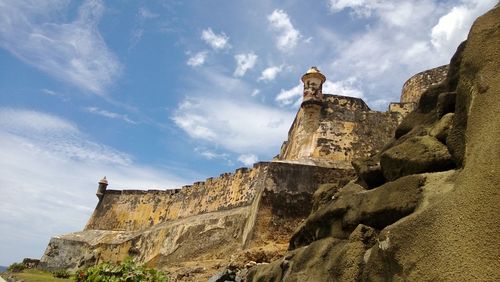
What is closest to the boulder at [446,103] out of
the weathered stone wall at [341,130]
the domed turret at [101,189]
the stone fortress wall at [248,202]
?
the stone fortress wall at [248,202]

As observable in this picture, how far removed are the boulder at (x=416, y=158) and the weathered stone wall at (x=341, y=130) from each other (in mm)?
6919

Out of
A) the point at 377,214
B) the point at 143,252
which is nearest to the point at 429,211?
the point at 377,214

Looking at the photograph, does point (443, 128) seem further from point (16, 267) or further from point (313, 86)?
point (16, 267)

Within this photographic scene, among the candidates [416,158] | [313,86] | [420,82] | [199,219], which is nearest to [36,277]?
[199,219]

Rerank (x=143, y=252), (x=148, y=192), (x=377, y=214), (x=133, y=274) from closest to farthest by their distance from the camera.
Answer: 1. (x=377, y=214)
2. (x=133, y=274)
3. (x=143, y=252)
4. (x=148, y=192)

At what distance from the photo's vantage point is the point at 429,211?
3.27m

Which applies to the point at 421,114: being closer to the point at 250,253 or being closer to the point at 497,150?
the point at 497,150

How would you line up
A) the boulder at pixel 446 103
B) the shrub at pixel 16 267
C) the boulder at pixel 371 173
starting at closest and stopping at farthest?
the boulder at pixel 446 103 < the boulder at pixel 371 173 < the shrub at pixel 16 267

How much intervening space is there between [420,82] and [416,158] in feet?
35.4

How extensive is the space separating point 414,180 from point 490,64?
1063 mm

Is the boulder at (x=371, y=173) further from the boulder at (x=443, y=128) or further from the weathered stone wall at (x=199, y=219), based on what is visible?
the weathered stone wall at (x=199, y=219)

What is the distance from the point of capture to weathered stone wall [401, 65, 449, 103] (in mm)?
13448

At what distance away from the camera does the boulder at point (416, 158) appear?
3.90m

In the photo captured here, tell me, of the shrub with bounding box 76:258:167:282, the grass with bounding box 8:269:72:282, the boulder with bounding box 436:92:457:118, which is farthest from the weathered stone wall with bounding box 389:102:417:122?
the grass with bounding box 8:269:72:282
